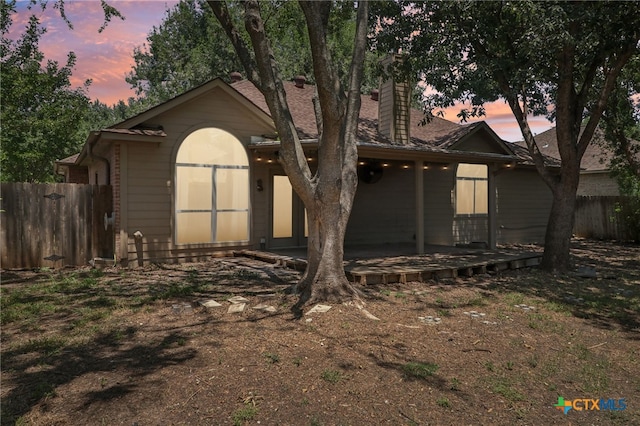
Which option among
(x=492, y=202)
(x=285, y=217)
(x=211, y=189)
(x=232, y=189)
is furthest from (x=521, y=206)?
(x=211, y=189)

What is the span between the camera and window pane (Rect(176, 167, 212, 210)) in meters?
10.5

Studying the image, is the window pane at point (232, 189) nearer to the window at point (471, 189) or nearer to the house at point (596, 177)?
the window at point (471, 189)

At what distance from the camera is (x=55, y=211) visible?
9.71m

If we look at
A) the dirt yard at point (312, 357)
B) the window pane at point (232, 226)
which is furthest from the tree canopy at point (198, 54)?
the dirt yard at point (312, 357)

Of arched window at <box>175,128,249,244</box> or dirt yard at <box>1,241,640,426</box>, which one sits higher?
arched window at <box>175,128,249,244</box>

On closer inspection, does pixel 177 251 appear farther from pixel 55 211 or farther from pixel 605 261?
pixel 605 261

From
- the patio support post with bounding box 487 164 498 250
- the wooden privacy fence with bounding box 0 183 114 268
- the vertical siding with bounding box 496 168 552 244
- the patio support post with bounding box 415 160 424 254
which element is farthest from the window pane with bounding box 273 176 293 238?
the vertical siding with bounding box 496 168 552 244

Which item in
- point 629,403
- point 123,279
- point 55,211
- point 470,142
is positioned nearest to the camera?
point 629,403

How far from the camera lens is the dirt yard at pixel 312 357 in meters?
3.37

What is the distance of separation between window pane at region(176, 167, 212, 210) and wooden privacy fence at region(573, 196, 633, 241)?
1587 cm

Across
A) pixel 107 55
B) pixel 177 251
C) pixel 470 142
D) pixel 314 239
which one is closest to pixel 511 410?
pixel 314 239

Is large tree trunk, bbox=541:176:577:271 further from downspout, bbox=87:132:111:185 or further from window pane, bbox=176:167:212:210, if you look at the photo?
downspout, bbox=87:132:111:185

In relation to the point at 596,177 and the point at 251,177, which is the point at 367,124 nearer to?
the point at 251,177

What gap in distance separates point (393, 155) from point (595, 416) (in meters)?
7.87
